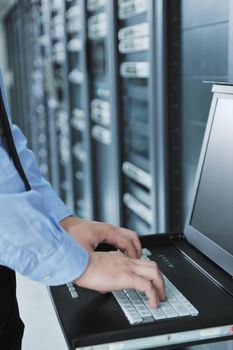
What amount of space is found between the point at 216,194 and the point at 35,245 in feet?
1.91

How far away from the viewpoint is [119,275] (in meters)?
1.03

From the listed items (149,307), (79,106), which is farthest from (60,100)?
(149,307)

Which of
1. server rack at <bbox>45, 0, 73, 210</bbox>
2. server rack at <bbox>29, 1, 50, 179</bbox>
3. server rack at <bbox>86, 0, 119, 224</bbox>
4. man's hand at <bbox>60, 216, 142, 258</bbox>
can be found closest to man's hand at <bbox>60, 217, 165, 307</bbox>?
man's hand at <bbox>60, 216, 142, 258</bbox>

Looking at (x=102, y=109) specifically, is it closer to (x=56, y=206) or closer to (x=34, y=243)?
(x=56, y=206)

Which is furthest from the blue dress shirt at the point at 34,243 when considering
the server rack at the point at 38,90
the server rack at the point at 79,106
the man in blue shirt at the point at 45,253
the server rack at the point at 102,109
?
the server rack at the point at 38,90

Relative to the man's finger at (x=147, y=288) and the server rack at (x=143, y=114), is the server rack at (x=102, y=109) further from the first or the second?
the man's finger at (x=147, y=288)

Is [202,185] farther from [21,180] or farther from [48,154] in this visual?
[48,154]

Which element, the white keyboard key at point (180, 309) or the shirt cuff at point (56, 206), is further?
the shirt cuff at point (56, 206)

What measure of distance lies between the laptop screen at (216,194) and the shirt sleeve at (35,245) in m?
0.43

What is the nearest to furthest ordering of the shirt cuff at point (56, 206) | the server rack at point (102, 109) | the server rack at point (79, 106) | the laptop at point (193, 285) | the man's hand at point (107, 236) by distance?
the laptop at point (193, 285), the man's hand at point (107, 236), the shirt cuff at point (56, 206), the server rack at point (102, 109), the server rack at point (79, 106)

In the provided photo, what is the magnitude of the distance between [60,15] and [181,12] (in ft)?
8.22

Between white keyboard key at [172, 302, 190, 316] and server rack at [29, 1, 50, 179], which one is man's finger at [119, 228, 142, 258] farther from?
server rack at [29, 1, 50, 179]

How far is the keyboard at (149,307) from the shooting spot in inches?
40.6

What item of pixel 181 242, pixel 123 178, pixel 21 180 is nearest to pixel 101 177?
pixel 123 178
